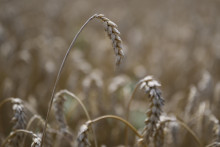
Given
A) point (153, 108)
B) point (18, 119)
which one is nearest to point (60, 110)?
point (18, 119)

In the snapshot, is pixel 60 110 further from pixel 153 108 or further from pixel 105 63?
pixel 105 63

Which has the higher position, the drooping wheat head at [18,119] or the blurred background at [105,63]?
the blurred background at [105,63]

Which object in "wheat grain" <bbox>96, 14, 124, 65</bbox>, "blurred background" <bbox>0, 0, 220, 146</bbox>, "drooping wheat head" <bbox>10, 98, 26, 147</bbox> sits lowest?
"drooping wheat head" <bbox>10, 98, 26, 147</bbox>

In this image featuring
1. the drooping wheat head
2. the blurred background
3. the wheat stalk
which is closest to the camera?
the drooping wheat head

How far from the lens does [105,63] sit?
4031 mm

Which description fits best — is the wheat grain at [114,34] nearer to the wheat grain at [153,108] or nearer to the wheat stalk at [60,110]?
the wheat grain at [153,108]

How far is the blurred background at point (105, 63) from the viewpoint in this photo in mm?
2391

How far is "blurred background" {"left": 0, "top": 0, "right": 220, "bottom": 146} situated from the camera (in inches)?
94.1

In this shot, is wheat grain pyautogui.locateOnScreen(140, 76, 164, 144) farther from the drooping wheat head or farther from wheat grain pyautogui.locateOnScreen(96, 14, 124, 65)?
the drooping wheat head

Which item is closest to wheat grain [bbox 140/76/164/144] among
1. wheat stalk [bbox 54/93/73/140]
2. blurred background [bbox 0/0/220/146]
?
blurred background [bbox 0/0/220/146]

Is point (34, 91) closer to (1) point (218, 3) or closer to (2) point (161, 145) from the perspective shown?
(2) point (161, 145)

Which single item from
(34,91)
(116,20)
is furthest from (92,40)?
(34,91)

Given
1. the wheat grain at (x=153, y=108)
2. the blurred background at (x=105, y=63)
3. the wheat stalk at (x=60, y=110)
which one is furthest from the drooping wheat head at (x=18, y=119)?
the wheat grain at (x=153, y=108)

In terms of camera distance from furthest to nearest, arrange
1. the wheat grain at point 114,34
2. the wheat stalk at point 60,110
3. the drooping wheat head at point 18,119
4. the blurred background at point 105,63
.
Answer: the blurred background at point 105,63
the wheat stalk at point 60,110
the drooping wheat head at point 18,119
the wheat grain at point 114,34
